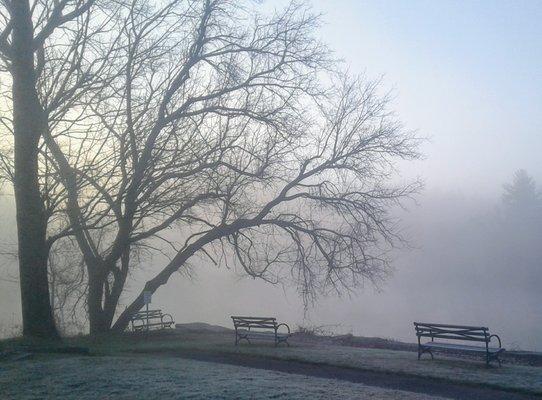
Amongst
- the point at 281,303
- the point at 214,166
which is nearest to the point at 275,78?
Result: the point at 214,166

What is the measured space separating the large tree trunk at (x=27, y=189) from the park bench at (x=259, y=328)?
5.13 metres

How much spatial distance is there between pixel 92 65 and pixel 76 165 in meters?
3.25

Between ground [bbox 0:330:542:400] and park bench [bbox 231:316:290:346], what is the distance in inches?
49.4

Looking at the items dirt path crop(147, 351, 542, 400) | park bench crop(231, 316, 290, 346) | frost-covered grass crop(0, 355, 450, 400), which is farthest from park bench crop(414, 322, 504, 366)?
park bench crop(231, 316, 290, 346)

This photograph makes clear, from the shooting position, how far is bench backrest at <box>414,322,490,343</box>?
43.3 feet

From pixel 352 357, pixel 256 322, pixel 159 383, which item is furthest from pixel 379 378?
pixel 256 322

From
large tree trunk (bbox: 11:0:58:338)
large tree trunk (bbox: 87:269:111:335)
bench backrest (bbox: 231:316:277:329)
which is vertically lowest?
bench backrest (bbox: 231:316:277:329)

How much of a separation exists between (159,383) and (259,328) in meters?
8.46

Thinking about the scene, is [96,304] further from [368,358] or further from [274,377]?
[274,377]

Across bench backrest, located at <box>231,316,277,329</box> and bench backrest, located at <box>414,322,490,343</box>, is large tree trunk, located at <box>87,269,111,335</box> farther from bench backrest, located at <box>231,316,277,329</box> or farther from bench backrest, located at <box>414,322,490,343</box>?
bench backrest, located at <box>414,322,490,343</box>

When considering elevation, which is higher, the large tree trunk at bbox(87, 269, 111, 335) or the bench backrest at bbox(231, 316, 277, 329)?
the large tree trunk at bbox(87, 269, 111, 335)

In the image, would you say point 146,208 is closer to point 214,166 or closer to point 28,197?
point 214,166

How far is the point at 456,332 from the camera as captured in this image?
13.8m

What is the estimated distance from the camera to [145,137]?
2011 centimetres
